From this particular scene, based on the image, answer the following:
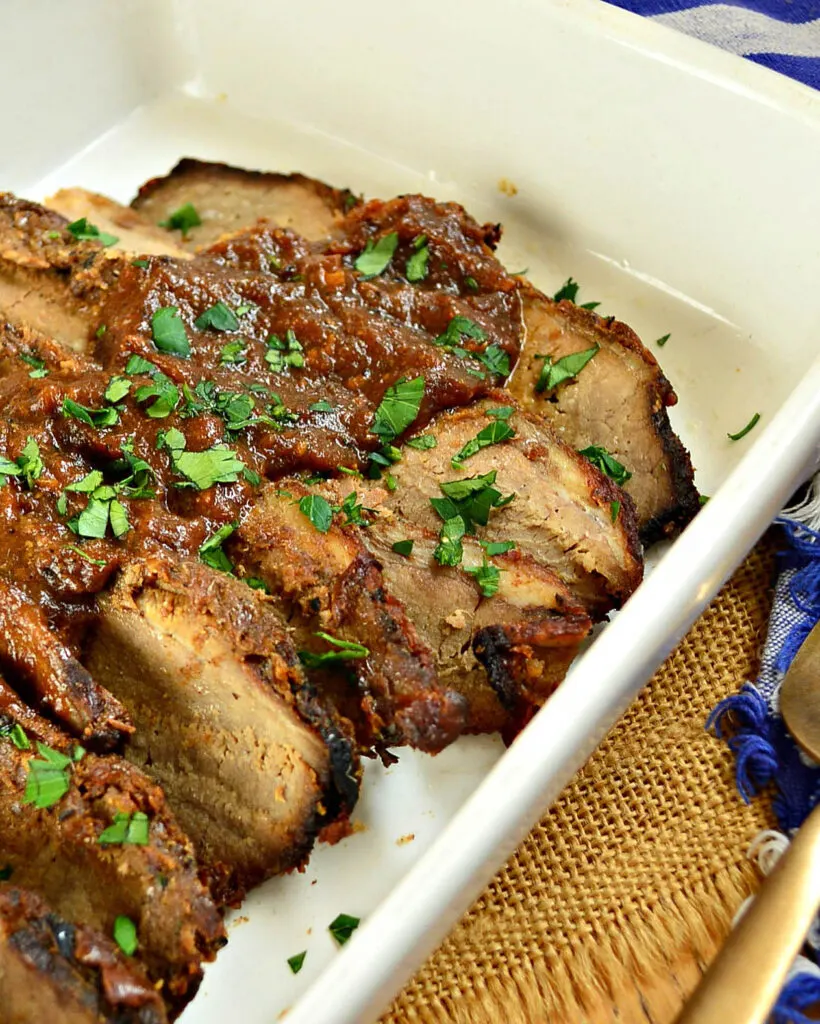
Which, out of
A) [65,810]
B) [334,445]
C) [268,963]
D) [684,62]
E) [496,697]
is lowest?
[268,963]

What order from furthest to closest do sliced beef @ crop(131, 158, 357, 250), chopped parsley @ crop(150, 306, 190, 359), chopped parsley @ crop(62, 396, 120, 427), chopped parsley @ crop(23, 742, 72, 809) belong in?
sliced beef @ crop(131, 158, 357, 250) → chopped parsley @ crop(150, 306, 190, 359) → chopped parsley @ crop(62, 396, 120, 427) → chopped parsley @ crop(23, 742, 72, 809)

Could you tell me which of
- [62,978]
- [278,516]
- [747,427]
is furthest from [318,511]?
[747,427]

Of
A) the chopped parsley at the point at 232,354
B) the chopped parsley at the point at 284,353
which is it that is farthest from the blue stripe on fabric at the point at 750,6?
the chopped parsley at the point at 232,354

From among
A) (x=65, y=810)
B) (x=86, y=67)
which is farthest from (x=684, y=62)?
(x=65, y=810)

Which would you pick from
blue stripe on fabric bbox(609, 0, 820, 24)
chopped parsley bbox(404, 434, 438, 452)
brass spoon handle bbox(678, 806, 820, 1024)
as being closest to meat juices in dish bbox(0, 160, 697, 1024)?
chopped parsley bbox(404, 434, 438, 452)

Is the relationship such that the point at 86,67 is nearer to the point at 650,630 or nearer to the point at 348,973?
the point at 650,630

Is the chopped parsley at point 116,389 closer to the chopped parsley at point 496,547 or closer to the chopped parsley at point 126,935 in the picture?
the chopped parsley at point 496,547

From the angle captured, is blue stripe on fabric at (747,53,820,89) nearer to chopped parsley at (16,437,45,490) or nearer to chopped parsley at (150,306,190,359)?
chopped parsley at (150,306,190,359)
